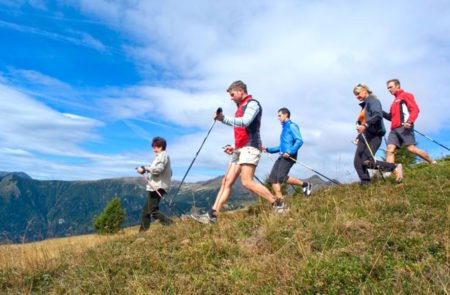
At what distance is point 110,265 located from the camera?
496 cm

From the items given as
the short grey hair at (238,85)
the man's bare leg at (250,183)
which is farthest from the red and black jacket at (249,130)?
the man's bare leg at (250,183)

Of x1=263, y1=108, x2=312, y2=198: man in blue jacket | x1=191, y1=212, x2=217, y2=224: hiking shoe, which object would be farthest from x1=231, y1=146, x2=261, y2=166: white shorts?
x1=263, y1=108, x2=312, y2=198: man in blue jacket

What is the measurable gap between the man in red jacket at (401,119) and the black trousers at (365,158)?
4.43ft

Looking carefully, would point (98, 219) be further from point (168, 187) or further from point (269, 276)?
point (269, 276)

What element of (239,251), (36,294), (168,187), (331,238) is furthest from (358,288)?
(168,187)

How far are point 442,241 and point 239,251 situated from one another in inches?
100

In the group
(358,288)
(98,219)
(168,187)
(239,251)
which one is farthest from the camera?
(98,219)

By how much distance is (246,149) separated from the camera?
6754mm

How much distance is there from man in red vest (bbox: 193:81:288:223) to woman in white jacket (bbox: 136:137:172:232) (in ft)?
7.04

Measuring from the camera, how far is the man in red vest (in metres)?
6.64

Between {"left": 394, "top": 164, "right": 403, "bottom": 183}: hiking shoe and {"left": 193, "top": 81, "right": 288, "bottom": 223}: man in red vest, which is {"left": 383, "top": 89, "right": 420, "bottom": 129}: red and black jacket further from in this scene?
{"left": 193, "top": 81, "right": 288, "bottom": 223}: man in red vest

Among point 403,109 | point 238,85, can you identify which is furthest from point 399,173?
point 238,85

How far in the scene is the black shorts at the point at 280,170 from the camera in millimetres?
8383

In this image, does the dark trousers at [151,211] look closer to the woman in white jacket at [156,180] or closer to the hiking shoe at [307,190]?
the woman in white jacket at [156,180]
